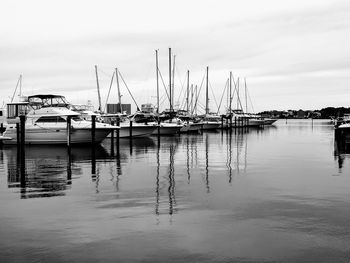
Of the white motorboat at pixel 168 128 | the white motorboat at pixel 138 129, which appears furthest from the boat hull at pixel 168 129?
the white motorboat at pixel 138 129

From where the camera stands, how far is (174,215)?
34.9 feet

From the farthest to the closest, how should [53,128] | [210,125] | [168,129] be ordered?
[210,125] → [168,129] → [53,128]

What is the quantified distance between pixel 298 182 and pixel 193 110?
2884 inches

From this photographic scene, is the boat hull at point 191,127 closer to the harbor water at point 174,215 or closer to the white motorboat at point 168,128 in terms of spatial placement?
the white motorboat at point 168,128

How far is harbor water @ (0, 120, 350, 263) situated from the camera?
7820mm

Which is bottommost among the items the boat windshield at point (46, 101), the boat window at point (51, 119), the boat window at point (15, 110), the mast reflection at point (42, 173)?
the mast reflection at point (42, 173)

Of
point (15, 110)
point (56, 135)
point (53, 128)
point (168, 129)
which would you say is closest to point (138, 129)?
point (168, 129)

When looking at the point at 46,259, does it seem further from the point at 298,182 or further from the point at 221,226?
the point at 298,182

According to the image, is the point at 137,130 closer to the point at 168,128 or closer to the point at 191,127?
the point at 168,128

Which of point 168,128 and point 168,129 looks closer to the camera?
point 168,128

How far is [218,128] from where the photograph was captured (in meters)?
83.1

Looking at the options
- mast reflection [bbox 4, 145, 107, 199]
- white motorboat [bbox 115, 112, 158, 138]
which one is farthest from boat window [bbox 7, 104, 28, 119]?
white motorboat [bbox 115, 112, 158, 138]

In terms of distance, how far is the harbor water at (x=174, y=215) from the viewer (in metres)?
7.82

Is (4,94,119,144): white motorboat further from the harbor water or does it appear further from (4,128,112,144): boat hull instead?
the harbor water
